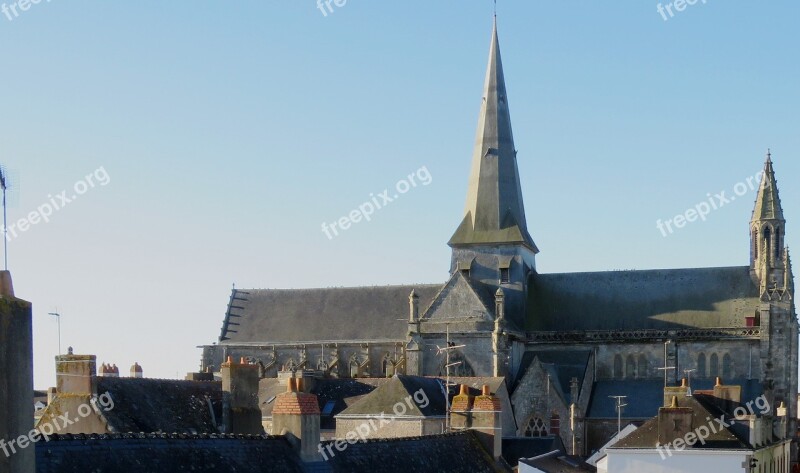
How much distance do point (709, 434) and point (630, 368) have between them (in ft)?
114

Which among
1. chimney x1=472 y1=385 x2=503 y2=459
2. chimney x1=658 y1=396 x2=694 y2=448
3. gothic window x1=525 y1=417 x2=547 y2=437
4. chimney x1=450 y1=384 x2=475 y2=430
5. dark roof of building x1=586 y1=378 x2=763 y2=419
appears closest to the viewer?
chimney x1=472 y1=385 x2=503 y2=459

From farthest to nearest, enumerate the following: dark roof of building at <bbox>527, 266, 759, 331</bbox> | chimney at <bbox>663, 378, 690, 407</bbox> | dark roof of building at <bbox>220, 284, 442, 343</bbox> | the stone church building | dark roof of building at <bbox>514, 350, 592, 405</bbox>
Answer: dark roof of building at <bbox>220, 284, 442, 343</bbox> < dark roof of building at <bbox>527, 266, 759, 331</bbox> < the stone church building < dark roof of building at <bbox>514, 350, 592, 405</bbox> < chimney at <bbox>663, 378, 690, 407</bbox>

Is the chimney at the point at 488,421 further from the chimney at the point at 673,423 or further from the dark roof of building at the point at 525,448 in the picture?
the dark roof of building at the point at 525,448

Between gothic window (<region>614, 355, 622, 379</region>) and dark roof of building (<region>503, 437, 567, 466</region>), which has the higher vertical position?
gothic window (<region>614, 355, 622, 379</region>)

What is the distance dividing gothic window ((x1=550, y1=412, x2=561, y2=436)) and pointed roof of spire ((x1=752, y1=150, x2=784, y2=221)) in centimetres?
1834

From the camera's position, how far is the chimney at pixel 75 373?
29.0m

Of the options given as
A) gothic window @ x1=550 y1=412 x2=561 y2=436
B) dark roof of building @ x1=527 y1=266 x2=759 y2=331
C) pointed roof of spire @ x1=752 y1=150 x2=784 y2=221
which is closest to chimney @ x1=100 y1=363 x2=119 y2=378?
gothic window @ x1=550 y1=412 x2=561 y2=436

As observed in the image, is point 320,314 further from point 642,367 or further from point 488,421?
point 488,421

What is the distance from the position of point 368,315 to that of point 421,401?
→ 28641 millimetres

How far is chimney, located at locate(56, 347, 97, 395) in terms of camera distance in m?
29.0

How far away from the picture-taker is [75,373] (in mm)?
29406

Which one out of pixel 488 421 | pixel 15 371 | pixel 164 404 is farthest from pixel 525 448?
pixel 15 371

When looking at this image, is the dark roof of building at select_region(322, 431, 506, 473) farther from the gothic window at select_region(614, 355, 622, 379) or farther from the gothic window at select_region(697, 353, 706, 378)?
the gothic window at select_region(697, 353, 706, 378)

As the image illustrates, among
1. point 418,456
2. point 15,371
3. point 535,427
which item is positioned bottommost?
point 535,427
